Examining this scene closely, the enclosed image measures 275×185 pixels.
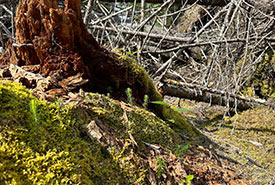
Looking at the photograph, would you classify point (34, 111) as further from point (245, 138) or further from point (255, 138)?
point (255, 138)

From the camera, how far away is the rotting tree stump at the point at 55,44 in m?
2.08

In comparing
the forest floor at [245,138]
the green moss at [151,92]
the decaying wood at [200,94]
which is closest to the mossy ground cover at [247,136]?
the forest floor at [245,138]

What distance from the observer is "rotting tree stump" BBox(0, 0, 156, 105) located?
2078 millimetres

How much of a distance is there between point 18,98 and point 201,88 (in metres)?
3.83

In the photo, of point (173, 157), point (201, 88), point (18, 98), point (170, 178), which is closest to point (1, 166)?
point (18, 98)

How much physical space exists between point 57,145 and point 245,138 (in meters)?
3.74

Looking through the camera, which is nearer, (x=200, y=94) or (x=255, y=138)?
(x=255, y=138)

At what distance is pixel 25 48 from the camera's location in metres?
2.14

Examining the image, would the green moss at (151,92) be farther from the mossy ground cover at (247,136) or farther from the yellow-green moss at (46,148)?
the yellow-green moss at (46,148)

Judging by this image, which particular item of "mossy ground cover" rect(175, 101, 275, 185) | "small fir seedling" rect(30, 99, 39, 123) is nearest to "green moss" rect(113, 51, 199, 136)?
"mossy ground cover" rect(175, 101, 275, 185)

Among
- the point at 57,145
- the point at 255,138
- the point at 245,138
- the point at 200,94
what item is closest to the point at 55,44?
the point at 57,145

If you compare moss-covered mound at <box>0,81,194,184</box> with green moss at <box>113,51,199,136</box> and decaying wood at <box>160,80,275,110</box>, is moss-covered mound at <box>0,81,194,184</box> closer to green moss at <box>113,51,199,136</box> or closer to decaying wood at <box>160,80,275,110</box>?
green moss at <box>113,51,199,136</box>

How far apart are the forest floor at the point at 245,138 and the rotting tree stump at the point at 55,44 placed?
5.80ft

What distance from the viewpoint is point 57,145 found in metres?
1.30
